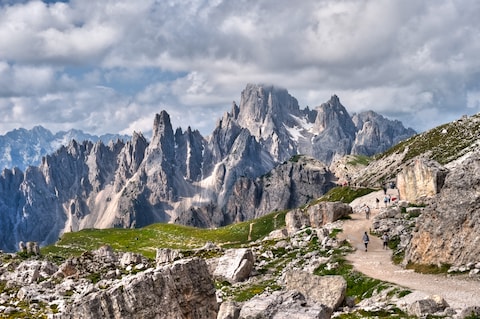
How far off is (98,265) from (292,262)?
29299mm

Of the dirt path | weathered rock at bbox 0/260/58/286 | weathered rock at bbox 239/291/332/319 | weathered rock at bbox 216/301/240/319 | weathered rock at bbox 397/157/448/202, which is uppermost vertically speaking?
weathered rock at bbox 397/157/448/202

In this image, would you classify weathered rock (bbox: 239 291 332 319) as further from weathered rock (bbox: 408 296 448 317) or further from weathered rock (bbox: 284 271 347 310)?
weathered rock (bbox: 284 271 347 310)

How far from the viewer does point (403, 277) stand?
4416 centimetres

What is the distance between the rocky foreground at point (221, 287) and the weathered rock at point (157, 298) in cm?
7

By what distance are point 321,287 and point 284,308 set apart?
1389 centimetres

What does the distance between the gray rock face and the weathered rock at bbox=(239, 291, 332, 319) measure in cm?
2375

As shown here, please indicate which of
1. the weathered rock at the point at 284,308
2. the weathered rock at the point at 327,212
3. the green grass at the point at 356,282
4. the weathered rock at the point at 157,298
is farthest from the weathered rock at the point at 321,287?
the weathered rock at the point at 327,212

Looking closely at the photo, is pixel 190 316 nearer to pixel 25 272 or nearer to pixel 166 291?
pixel 166 291

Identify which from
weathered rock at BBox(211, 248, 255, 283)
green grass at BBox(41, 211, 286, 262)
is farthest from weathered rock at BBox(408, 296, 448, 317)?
green grass at BBox(41, 211, 286, 262)

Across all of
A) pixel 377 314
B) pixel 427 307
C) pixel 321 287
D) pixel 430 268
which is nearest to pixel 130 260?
pixel 321 287

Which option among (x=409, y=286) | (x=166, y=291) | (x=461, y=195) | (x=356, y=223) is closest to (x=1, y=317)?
(x=166, y=291)

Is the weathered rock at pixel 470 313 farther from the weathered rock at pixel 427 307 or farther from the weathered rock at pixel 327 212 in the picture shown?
the weathered rock at pixel 327 212

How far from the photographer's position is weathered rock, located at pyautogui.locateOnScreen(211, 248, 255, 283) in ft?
187

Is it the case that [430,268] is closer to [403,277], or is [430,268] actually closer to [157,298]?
[403,277]
